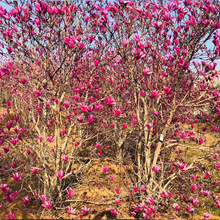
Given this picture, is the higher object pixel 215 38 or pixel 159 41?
pixel 159 41

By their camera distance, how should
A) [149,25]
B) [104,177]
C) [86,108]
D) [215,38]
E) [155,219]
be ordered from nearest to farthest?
1. [86,108]
2. [215,38]
3. [155,219]
4. [149,25]
5. [104,177]

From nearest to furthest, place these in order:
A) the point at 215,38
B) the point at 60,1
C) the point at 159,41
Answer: the point at 215,38 → the point at 60,1 → the point at 159,41

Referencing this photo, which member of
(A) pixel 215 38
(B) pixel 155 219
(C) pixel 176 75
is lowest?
(B) pixel 155 219

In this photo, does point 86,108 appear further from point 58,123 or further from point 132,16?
point 132,16

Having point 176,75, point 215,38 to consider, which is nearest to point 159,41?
point 176,75

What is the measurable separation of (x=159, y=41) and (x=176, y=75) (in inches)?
35.4

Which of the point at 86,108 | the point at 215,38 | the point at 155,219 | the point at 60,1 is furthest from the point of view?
the point at 60,1

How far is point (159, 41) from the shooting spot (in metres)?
3.76

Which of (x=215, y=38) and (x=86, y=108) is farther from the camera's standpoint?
(x=215, y=38)

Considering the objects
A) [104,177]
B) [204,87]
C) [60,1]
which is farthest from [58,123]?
[204,87]

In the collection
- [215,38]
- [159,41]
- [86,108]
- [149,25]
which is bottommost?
[86,108]

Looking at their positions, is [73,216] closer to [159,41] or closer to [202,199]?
[202,199]

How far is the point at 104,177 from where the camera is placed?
4.48 metres

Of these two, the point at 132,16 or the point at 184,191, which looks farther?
the point at 184,191
